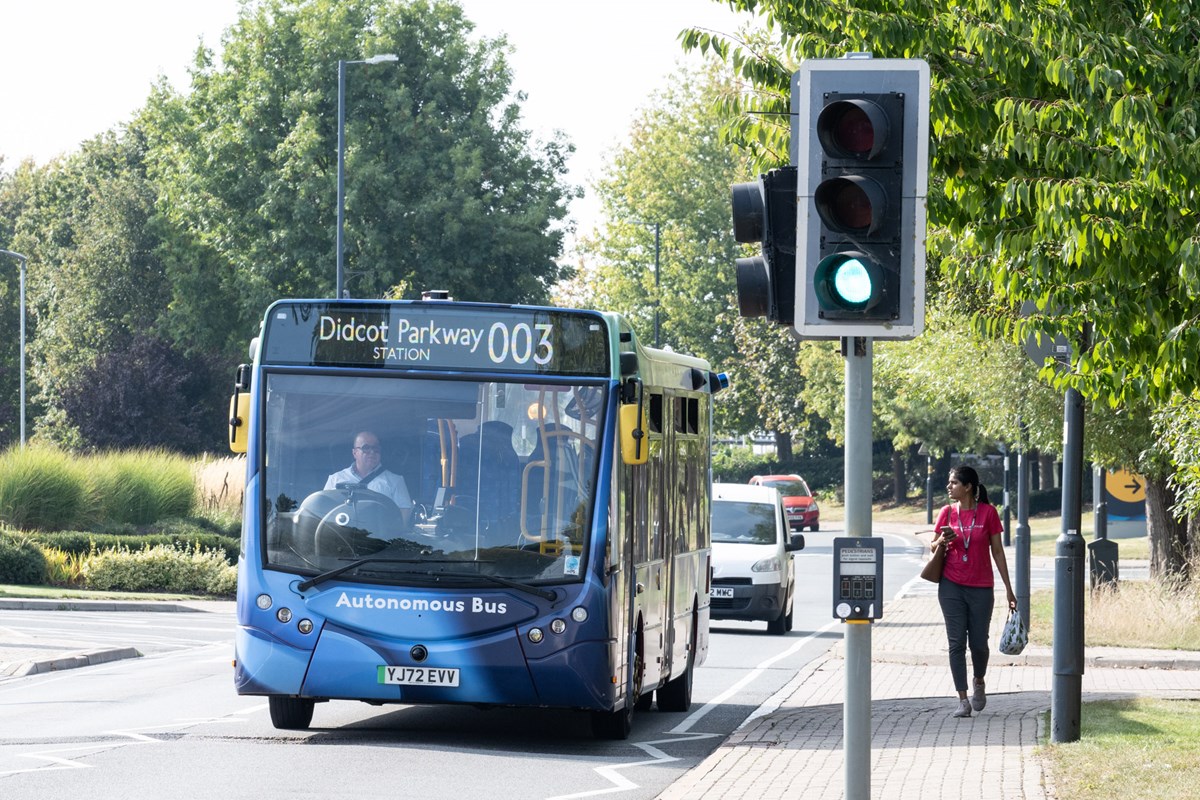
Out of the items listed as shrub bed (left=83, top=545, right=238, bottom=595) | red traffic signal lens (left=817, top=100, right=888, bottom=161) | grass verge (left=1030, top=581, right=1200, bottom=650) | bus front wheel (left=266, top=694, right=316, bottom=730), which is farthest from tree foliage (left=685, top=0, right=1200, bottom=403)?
shrub bed (left=83, top=545, right=238, bottom=595)

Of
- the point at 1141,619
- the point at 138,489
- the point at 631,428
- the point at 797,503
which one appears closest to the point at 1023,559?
the point at 1141,619

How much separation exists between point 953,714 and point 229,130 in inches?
1937

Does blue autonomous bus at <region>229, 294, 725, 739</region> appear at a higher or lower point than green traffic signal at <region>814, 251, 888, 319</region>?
lower

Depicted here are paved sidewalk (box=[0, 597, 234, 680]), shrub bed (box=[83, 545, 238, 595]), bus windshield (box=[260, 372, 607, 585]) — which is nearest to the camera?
bus windshield (box=[260, 372, 607, 585])

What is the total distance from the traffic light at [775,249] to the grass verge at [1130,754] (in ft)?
11.5

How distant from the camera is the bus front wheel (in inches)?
516

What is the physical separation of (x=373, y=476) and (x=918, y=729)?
410cm

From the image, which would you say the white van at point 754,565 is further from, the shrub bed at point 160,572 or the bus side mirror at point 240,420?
the bus side mirror at point 240,420

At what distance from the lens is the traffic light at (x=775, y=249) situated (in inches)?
295

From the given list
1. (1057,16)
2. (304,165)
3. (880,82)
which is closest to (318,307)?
(1057,16)

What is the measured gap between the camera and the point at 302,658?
39.9 ft

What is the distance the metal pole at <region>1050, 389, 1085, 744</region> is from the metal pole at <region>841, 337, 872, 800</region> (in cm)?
492

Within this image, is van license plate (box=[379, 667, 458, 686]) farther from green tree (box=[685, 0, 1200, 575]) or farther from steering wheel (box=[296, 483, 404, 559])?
green tree (box=[685, 0, 1200, 575])

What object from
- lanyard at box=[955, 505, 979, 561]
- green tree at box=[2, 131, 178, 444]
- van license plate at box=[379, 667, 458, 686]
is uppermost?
green tree at box=[2, 131, 178, 444]
